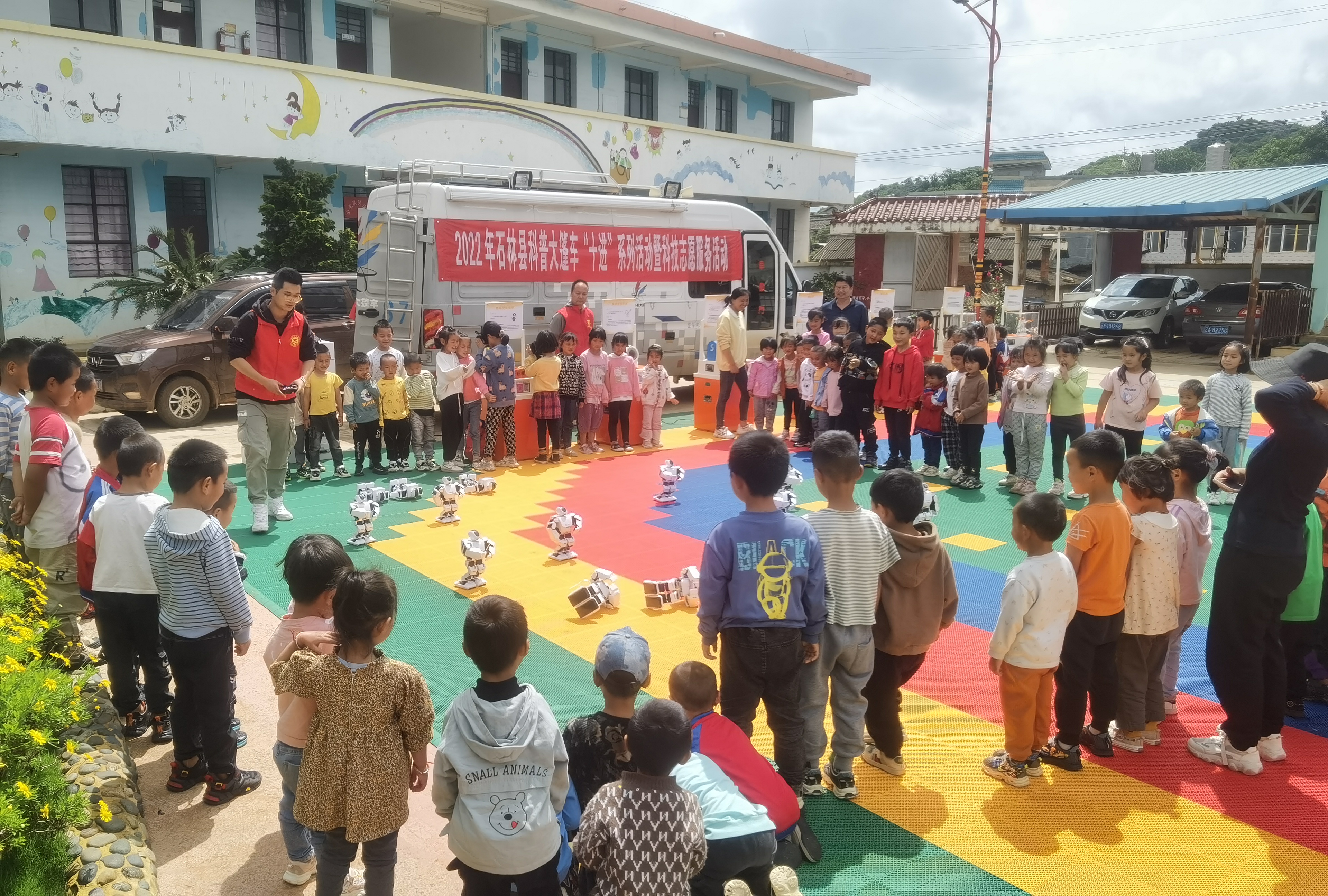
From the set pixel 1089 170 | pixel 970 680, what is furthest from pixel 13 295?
pixel 1089 170

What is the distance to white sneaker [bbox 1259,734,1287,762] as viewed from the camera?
4.49 meters

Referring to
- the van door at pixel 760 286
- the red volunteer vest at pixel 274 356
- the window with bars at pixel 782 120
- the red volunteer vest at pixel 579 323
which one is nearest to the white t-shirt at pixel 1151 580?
the red volunteer vest at pixel 274 356

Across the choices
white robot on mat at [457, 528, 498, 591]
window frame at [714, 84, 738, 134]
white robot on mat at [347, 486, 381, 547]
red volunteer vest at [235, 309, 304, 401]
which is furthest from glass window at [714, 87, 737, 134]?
white robot on mat at [457, 528, 498, 591]

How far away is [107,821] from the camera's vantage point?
10.5ft

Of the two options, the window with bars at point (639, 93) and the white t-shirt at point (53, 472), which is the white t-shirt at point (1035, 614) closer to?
the white t-shirt at point (53, 472)

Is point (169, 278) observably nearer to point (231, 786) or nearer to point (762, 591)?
point (231, 786)

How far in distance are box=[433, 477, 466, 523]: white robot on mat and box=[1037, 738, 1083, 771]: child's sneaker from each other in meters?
5.45

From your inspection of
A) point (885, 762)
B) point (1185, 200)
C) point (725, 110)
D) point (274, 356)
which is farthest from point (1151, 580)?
point (725, 110)

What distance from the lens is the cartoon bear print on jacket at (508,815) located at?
9.31 feet

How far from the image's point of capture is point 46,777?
314 cm

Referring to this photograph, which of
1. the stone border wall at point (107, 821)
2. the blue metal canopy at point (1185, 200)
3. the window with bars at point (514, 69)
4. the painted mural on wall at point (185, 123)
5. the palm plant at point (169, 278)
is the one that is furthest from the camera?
the window with bars at point (514, 69)

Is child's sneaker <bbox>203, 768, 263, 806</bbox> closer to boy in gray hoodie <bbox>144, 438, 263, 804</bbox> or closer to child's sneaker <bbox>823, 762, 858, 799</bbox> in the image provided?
boy in gray hoodie <bbox>144, 438, 263, 804</bbox>

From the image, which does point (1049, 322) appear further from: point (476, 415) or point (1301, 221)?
point (476, 415)

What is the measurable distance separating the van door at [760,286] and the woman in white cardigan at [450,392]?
5.46m
